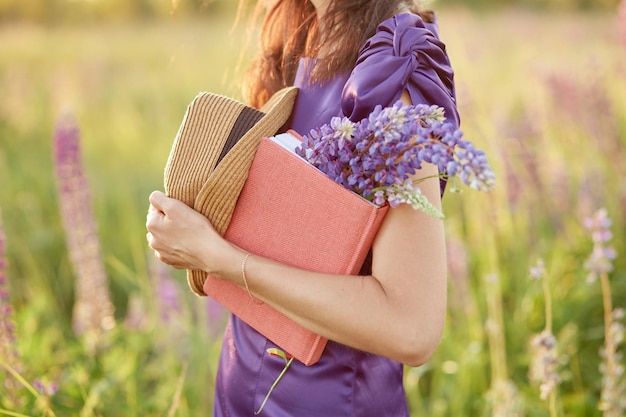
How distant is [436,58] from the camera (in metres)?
1.26

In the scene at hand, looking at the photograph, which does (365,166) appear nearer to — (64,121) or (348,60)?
(348,60)

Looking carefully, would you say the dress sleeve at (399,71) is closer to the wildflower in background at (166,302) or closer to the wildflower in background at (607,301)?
the wildflower in background at (607,301)

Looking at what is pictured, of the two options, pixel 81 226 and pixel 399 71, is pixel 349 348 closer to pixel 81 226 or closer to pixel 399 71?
pixel 399 71

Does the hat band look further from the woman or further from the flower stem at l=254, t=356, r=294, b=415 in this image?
the flower stem at l=254, t=356, r=294, b=415

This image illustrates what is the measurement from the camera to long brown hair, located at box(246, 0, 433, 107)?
1342 mm

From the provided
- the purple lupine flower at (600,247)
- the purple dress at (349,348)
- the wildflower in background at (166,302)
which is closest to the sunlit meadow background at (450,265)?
the wildflower in background at (166,302)

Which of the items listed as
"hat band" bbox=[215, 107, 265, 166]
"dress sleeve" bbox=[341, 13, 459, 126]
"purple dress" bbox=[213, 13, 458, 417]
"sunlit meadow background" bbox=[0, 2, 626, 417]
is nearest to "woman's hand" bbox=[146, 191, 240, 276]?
"hat band" bbox=[215, 107, 265, 166]

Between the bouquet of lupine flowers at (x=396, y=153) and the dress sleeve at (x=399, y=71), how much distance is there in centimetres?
11

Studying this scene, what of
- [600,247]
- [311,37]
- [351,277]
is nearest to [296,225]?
[351,277]

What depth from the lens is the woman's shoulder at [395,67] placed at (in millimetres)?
1166

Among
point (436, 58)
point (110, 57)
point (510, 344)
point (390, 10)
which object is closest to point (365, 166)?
point (436, 58)

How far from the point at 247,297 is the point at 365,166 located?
0.42 metres

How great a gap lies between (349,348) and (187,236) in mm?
367

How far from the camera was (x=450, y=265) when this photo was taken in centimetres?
284
